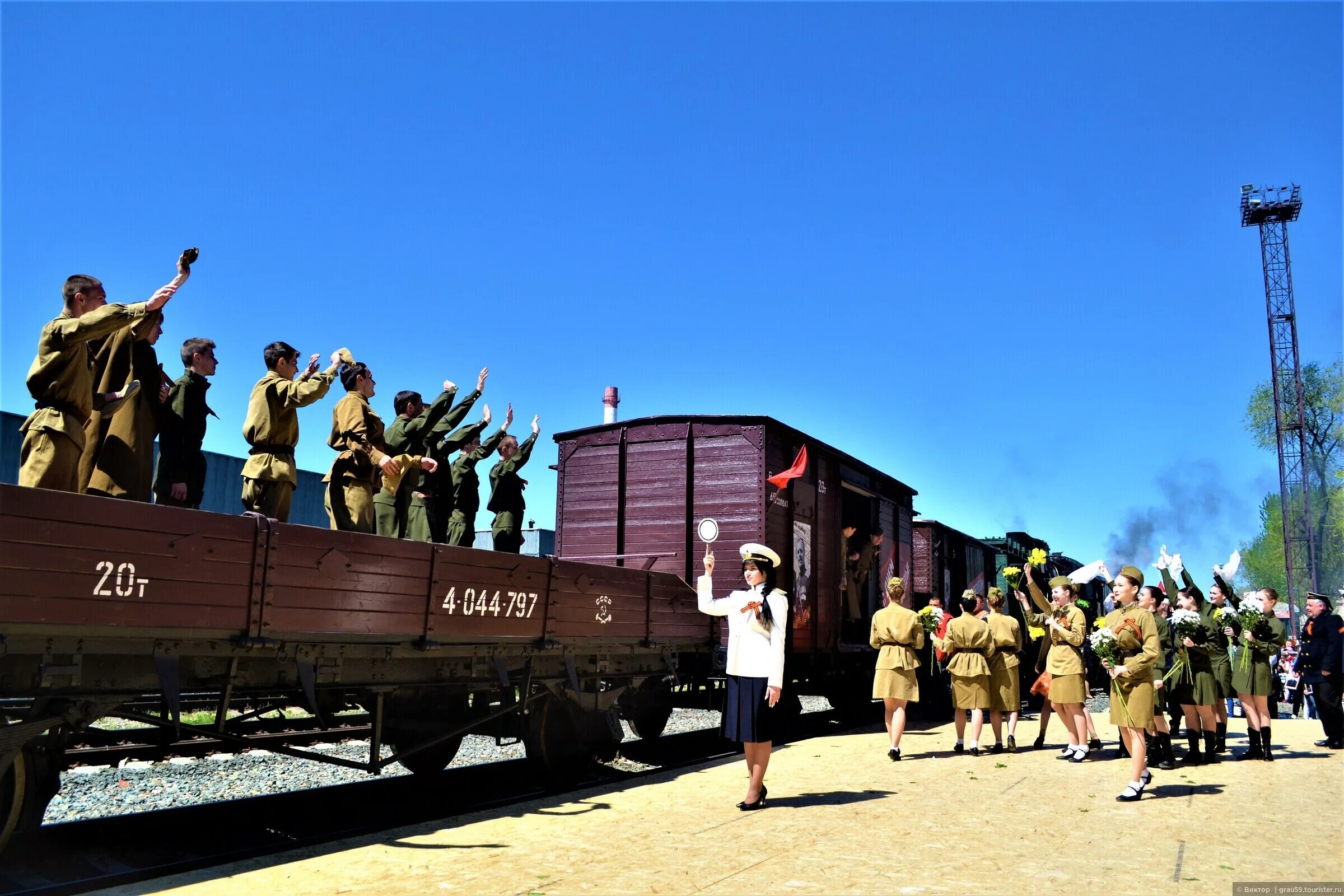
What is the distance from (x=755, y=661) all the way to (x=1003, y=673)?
4.95 meters

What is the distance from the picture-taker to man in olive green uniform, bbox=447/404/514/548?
10586 mm

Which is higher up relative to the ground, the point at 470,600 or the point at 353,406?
the point at 353,406

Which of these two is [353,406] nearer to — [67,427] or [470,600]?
[470,600]

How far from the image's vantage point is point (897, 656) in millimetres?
10852

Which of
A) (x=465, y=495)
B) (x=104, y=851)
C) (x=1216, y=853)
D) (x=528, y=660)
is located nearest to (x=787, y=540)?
(x=465, y=495)

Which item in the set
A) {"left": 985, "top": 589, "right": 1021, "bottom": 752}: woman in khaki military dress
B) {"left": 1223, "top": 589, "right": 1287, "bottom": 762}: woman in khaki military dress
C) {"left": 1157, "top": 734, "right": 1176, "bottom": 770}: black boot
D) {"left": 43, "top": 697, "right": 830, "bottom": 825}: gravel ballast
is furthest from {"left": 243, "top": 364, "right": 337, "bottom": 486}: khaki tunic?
{"left": 1223, "top": 589, "right": 1287, "bottom": 762}: woman in khaki military dress

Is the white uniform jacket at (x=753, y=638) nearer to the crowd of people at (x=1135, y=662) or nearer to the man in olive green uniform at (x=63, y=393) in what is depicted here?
the crowd of people at (x=1135, y=662)

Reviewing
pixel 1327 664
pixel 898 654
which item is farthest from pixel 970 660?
pixel 1327 664

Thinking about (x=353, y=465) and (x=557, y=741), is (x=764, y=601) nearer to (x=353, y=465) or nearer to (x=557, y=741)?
(x=557, y=741)

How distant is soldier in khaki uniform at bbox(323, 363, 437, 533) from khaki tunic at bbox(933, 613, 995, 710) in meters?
6.42

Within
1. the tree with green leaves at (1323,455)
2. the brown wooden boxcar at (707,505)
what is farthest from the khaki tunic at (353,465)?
the tree with green leaves at (1323,455)

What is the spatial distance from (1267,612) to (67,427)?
40.4 feet

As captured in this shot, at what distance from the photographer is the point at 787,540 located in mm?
13047

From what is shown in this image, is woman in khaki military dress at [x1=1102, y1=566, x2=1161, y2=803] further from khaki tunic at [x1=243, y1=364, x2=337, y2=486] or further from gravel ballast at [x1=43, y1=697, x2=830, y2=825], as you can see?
khaki tunic at [x1=243, y1=364, x2=337, y2=486]
